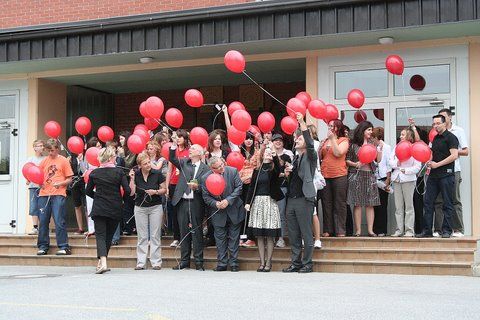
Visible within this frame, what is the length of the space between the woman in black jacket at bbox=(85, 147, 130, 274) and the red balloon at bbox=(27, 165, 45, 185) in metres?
1.55

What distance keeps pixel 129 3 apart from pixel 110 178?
6.81 meters

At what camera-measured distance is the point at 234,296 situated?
7.98 m

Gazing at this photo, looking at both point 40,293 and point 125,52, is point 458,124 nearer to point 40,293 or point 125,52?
point 125,52

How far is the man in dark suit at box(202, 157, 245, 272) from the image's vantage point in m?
10.8

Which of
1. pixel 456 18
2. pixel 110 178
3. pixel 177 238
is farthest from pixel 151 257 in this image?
Result: pixel 456 18

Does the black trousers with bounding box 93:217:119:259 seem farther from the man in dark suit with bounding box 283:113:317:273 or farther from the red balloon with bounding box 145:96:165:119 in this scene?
the man in dark suit with bounding box 283:113:317:273

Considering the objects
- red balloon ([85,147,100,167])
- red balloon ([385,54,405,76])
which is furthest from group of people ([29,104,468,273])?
red balloon ([385,54,405,76])

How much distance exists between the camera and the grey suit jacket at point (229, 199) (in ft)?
35.4

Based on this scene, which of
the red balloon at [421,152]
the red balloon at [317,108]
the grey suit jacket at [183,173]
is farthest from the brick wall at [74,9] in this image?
the red balloon at [421,152]

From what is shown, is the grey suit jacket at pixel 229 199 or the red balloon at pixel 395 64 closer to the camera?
the grey suit jacket at pixel 229 199

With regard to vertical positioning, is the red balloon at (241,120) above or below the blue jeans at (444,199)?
above

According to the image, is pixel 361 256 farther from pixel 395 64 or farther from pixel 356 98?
pixel 395 64

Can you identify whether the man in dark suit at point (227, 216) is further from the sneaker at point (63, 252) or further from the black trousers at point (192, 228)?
the sneaker at point (63, 252)

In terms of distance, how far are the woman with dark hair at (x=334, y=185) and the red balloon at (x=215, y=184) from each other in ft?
6.29
